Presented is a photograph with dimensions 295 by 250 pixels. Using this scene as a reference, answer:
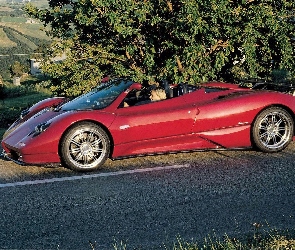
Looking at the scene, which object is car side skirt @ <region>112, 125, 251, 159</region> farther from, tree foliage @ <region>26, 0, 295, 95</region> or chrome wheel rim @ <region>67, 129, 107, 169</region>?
tree foliage @ <region>26, 0, 295, 95</region>

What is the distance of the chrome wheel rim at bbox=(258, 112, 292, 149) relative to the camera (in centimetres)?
702

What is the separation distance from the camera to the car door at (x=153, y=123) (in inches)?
254

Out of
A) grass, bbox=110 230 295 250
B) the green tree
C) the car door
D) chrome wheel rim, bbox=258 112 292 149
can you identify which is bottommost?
grass, bbox=110 230 295 250

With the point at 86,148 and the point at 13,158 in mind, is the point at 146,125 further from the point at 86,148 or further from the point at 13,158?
the point at 13,158

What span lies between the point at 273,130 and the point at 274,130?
0.05ft

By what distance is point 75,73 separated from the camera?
1160cm

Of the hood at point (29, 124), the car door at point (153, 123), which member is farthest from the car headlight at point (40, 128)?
the car door at point (153, 123)

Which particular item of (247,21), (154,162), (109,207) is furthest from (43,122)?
(247,21)

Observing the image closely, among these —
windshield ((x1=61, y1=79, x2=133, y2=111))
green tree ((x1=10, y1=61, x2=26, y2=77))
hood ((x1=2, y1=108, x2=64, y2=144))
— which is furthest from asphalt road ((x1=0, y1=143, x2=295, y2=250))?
green tree ((x1=10, y1=61, x2=26, y2=77))

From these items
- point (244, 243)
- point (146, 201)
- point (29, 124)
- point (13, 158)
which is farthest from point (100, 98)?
point (244, 243)

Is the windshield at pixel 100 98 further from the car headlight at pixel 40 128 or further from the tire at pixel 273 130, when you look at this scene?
the tire at pixel 273 130

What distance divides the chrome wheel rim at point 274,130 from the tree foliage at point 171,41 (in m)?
3.36

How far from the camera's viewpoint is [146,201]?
497 centimetres

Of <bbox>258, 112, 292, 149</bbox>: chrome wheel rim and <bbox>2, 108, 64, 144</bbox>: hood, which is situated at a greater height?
<bbox>2, 108, 64, 144</bbox>: hood
